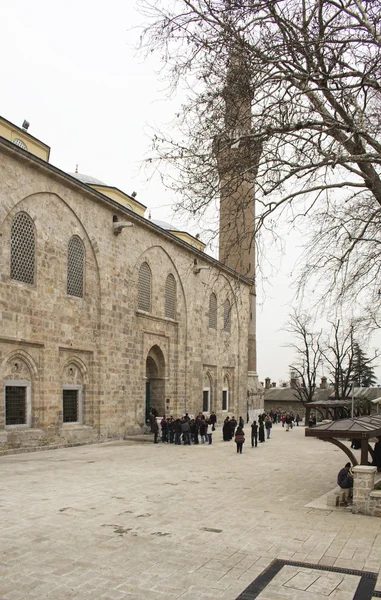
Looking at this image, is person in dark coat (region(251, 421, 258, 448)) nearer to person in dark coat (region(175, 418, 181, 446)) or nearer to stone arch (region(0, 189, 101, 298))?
person in dark coat (region(175, 418, 181, 446))

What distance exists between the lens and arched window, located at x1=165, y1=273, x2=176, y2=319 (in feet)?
84.5

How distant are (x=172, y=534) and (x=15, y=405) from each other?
9.85m

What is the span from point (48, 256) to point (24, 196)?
2029 millimetres

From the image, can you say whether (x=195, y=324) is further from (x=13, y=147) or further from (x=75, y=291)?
(x=13, y=147)

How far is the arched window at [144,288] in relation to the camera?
2317 centimetres

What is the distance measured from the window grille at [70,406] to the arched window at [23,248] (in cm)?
412

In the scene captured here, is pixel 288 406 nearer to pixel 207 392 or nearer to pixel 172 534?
pixel 207 392

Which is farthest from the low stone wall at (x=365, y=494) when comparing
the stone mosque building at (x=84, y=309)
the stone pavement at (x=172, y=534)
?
the stone mosque building at (x=84, y=309)

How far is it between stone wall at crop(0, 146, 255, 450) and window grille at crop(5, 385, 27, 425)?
0.24 metres

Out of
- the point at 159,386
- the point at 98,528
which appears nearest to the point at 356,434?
the point at 98,528

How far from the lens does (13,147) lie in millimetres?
15547

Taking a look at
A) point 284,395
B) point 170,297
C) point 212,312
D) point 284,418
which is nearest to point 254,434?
point 170,297

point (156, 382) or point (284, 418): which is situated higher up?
point (156, 382)

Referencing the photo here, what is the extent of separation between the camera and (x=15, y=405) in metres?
16.0
